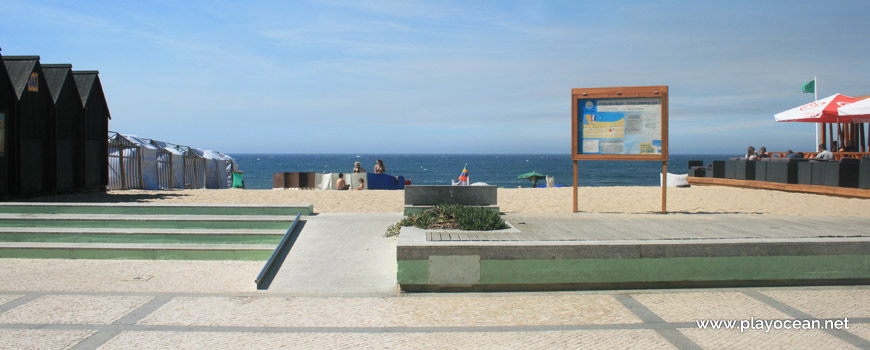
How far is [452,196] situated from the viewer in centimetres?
987

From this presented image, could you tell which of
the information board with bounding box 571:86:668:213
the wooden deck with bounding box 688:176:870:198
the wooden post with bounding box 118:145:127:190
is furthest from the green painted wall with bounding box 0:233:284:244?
the wooden deck with bounding box 688:176:870:198

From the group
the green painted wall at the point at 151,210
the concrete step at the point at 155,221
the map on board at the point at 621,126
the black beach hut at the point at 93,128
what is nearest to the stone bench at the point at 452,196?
the green painted wall at the point at 151,210

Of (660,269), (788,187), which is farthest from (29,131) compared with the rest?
(788,187)

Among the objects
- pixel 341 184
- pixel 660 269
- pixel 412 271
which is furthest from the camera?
pixel 341 184

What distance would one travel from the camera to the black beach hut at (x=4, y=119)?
12961mm

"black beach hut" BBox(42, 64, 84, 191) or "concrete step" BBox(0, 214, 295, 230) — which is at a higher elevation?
"black beach hut" BBox(42, 64, 84, 191)

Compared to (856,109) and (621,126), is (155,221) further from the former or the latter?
(856,109)

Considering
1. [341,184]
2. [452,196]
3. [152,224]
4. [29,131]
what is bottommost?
[152,224]

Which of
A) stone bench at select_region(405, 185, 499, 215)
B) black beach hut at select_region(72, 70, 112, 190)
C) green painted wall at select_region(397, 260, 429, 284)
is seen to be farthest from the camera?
black beach hut at select_region(72, 70, 112, 190)

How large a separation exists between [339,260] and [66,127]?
12038mm

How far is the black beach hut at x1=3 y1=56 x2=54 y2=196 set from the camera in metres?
13.3

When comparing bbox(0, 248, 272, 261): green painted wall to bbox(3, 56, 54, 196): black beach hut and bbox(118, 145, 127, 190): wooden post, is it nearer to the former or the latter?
bbox(3, 56, 54, 196): black beach hut

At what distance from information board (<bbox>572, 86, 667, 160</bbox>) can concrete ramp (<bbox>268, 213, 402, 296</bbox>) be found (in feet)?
12.9

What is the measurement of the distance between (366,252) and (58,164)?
37.1 ft
